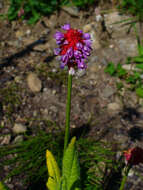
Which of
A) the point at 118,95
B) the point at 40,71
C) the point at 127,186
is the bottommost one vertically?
the point at 127,186

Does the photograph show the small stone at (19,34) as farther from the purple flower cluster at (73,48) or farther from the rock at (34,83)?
the purple flower cluster at (73,48)

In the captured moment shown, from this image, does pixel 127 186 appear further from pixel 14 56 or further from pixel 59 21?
pixel 59 21

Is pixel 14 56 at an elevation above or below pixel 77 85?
above

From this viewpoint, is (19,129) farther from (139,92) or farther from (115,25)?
(115,25)

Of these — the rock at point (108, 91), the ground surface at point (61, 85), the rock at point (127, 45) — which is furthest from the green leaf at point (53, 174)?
the rock at point (127, 45)

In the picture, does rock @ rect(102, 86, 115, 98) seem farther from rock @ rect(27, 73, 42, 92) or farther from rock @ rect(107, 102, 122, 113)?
rock @ rect(27, 73, 42, 92)

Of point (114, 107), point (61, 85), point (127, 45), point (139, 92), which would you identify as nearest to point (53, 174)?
point (114, 107)

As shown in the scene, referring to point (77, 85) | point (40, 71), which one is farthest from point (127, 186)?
point (40, 71)
